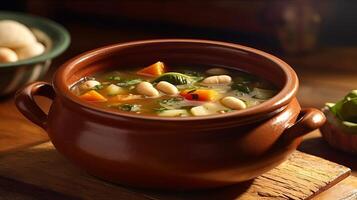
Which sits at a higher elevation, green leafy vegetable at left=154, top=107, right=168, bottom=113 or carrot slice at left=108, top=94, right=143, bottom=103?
green leafy vegetable at left=154, top=107, right=168, bottom=113

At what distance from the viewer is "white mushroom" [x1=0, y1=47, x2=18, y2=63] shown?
6.47 ft

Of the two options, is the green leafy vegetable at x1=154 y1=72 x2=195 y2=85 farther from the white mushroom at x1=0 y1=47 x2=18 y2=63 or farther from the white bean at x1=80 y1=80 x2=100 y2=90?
the white mushroom at x1=0 y1=47 x2=18 y2=63

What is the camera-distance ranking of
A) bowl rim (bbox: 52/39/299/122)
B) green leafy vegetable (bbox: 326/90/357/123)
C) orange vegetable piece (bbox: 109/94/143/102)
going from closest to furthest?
bowl rim (bbox: 52/39/299/122) → orange vegetable piece (bbox: 109/94/143/102) → green leafy vegetable (bbox: 326/90/357/123)

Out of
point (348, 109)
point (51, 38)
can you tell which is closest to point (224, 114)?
point (348, 109)

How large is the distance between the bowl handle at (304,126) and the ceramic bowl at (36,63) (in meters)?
0.89

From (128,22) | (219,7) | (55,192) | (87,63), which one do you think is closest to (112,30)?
(128,22)

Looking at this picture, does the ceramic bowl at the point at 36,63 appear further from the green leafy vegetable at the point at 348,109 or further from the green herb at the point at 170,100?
the green leafy vegetable at the point at 348,109

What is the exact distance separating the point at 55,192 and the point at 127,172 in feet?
0.59

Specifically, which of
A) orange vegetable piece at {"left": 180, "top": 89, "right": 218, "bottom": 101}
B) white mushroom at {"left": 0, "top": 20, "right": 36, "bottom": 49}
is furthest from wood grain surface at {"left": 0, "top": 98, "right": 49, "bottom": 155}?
orange vegetable piece at {"left": 180, "top": 89, "right": 218, "bottom": 101}

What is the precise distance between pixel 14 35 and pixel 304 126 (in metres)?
1.03

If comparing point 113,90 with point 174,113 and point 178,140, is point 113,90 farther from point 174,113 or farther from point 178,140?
point 178,140

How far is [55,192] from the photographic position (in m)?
1.39

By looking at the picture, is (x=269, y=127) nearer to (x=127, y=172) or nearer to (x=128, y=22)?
(x=127, y=172)

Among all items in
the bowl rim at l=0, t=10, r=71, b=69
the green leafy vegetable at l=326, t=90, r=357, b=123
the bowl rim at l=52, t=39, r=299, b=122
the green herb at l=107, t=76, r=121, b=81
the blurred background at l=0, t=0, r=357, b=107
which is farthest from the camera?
the blurred background at l=0, t=0, r=357, b=107
